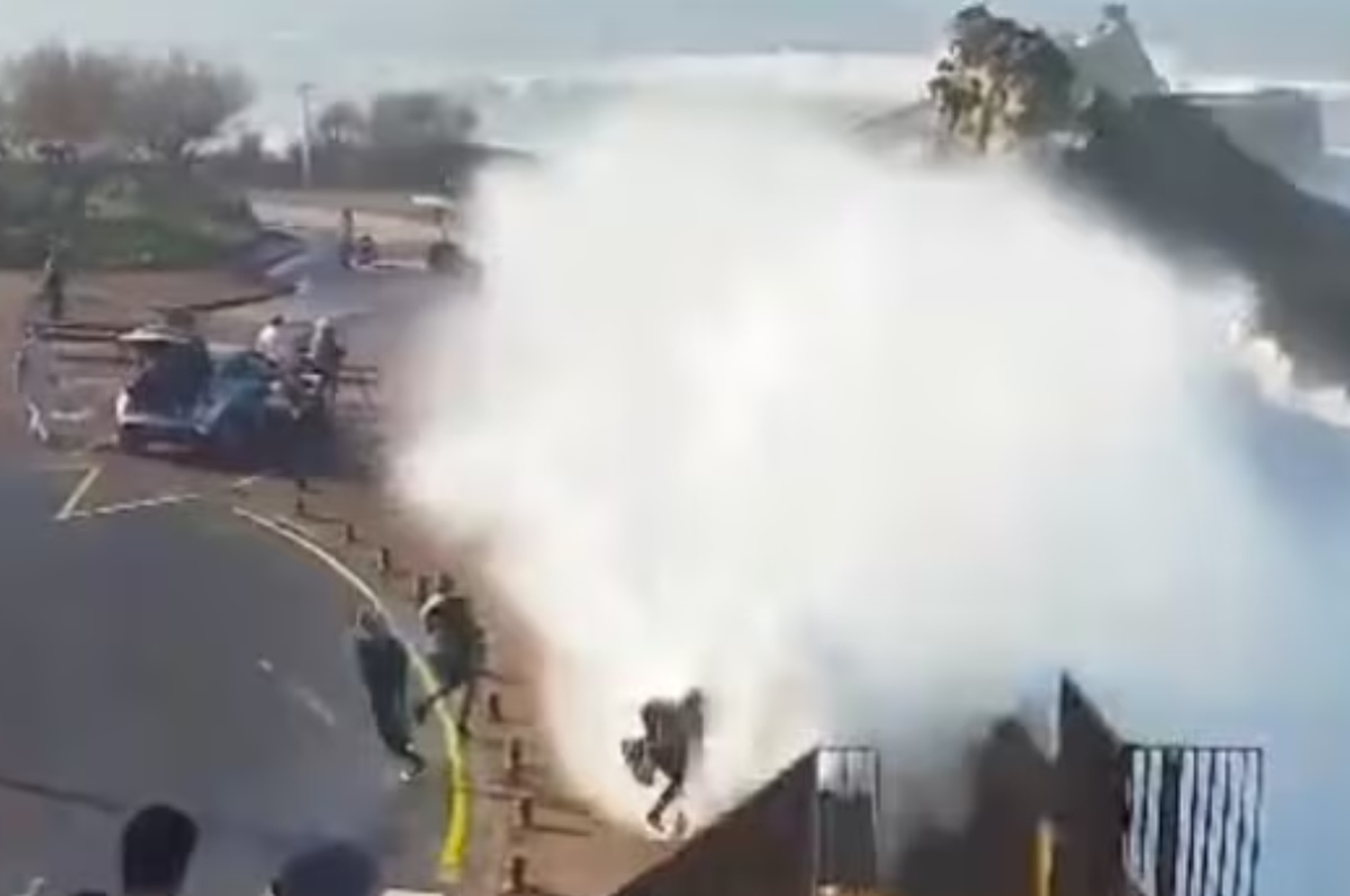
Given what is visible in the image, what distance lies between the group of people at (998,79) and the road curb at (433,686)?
0.57 m

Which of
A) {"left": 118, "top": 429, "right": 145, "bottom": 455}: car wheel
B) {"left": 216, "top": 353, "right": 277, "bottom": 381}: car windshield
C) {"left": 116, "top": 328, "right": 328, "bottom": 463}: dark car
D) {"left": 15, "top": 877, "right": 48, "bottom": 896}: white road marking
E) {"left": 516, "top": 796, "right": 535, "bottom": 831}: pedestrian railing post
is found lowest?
{"left": 15, "top": 877, "right": 48, "bottom": 896}: white road marking

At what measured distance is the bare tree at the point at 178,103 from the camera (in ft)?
5.97

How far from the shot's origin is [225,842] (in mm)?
1861

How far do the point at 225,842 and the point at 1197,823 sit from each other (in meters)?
0.75

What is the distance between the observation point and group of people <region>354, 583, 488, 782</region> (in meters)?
1.81

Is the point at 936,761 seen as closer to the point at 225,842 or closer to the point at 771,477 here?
the point at 771,477

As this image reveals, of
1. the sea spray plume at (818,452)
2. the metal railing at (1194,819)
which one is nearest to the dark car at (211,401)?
the sea spray plume at (818,452)

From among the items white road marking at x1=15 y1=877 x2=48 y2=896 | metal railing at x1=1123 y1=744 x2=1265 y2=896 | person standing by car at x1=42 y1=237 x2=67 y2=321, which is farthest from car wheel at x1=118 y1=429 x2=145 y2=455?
metal railing at x1=1123 y1=744 x2=1265 y2=896

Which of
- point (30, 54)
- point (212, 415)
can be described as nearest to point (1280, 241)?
point (212, 415)

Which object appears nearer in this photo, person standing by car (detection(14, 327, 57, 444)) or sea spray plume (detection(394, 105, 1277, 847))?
sea spray plume (detection(394, 105, 1277, 847))

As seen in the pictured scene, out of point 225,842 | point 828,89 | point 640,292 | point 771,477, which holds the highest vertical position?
point 828,89

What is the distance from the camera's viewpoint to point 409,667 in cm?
183

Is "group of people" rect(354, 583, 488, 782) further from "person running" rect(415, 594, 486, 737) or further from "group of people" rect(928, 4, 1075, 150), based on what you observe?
"group of people" rect(928, 4, 1075, 150)

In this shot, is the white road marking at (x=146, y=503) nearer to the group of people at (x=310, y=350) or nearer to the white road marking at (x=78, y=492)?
the white road marking at (x=78, y=492)
